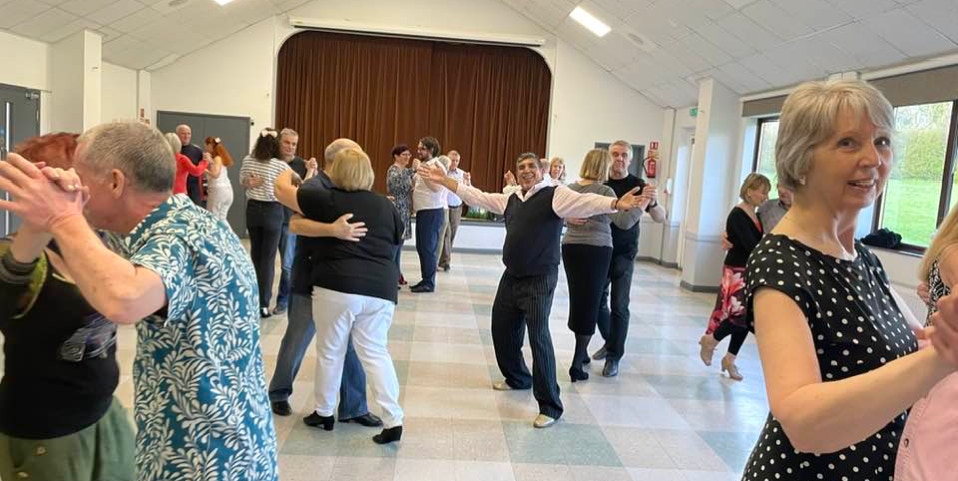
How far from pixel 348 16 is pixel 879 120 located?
36.1ft

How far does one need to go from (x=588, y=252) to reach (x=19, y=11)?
6.23 meters

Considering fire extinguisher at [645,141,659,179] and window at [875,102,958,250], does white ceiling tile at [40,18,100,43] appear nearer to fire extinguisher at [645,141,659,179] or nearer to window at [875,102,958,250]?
fire extinguisher at [645,141,659,179]

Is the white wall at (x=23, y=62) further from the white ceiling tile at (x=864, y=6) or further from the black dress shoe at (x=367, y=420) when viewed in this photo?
the white ceiling tile at (x=864, y=6)

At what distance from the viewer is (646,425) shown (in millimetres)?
4043

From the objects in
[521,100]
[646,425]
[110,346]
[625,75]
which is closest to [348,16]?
[521,100]

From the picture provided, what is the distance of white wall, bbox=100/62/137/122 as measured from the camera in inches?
384

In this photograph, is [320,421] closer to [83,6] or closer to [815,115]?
[815,115]

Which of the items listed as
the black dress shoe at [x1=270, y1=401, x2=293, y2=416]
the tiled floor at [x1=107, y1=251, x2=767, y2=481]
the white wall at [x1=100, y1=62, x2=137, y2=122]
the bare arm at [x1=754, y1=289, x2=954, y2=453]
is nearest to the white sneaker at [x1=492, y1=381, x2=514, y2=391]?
the tiled floor at [x1=107, y1=251, x2=767, y2=481]

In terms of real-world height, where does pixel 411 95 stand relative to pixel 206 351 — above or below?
above

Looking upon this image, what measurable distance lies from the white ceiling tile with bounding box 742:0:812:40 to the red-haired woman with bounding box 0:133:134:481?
18.5 feet

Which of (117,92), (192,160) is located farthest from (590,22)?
(117,92)

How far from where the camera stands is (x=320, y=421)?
372 centimetres

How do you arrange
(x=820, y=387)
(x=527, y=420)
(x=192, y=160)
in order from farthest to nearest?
1. (x=192, y=160)
2. (x=527, y=420)
3. (x=820, y=387)

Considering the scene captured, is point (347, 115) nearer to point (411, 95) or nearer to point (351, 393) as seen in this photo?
point (411, 95)
